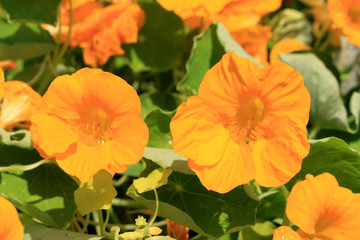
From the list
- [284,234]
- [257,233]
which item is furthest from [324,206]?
[257,233]

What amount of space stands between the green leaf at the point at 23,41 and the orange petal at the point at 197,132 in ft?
1.39

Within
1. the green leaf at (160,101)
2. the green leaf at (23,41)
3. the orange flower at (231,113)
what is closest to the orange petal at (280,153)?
the orange flower at (231,113)

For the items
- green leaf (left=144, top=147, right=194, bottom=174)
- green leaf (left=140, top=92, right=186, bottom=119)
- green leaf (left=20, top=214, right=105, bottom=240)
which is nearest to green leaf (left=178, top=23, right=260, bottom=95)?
green leaf (left=140, top=92, right=186, bottom=119)

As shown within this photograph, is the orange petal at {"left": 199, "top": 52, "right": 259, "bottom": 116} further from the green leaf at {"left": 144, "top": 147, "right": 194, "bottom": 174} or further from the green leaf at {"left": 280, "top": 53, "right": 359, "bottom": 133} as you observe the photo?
the green leaf at {"left": 280, "top": 53, "right": 359, "bottom": 133}

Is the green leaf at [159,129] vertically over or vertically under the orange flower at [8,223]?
under

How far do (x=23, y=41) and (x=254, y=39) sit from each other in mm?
465

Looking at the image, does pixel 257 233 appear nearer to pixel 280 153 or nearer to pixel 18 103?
pixel 280 153

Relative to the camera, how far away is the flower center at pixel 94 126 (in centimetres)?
60

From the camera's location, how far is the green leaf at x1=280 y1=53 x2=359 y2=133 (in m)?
0.82

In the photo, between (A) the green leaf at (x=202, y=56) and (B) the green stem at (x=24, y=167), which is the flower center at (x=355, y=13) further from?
(B) the green stem at (x=24, y=167)

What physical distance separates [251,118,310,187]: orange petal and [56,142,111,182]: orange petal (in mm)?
192

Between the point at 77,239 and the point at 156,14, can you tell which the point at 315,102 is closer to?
the point at 156,14

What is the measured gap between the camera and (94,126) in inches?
23.9

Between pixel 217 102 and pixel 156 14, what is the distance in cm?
45
